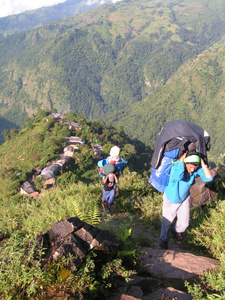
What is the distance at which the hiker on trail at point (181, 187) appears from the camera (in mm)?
2619

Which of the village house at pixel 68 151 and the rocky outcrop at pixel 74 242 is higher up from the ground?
the rocky outcrop at pixel 74 242

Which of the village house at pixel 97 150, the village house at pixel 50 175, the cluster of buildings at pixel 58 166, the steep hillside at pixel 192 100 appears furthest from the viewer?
the steep hillside at pixel 192 100

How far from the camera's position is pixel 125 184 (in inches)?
208

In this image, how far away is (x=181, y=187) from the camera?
278 cm

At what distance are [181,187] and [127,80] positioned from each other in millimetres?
179643

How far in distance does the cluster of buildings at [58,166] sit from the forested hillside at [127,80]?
6118 centimetres

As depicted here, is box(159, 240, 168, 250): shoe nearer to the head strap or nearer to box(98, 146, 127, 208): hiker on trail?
the head strap

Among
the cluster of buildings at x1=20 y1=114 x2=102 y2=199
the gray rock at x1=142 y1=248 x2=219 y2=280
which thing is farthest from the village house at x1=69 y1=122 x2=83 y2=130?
the gray rock at x1=142 y1=248 x2=219 y2=280

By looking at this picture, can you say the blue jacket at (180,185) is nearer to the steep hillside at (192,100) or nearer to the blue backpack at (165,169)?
the blue backpack at (165,169)

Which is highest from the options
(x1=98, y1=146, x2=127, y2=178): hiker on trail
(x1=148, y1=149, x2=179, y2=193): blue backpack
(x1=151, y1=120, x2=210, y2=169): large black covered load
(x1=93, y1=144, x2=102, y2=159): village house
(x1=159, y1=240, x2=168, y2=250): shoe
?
(x1=151, y1=120, x2=210, y2=169): large black covered load

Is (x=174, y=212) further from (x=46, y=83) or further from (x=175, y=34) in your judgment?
(x=175, y=34)

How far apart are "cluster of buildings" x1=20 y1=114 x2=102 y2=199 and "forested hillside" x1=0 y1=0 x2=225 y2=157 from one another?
61181 millimetres

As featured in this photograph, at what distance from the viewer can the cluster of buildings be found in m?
23.6

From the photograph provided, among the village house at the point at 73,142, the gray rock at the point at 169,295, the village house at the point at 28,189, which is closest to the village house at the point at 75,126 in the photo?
the village house at the point at 73,142
